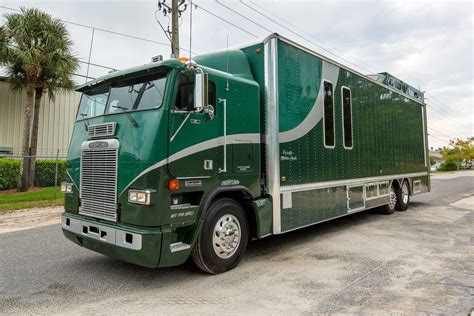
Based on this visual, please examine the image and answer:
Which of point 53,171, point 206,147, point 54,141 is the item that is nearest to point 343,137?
point 206,147

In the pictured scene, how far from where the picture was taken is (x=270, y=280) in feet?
14.6

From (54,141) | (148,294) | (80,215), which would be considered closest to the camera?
(148,294)

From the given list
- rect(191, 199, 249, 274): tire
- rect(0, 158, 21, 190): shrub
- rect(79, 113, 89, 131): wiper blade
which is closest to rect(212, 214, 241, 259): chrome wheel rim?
rect(191, 199, 249, 274): tire

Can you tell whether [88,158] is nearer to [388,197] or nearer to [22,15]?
[388,197]

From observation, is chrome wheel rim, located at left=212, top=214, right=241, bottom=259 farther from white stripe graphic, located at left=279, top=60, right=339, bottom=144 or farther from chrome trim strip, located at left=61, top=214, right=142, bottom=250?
white stripe graphic, located at left=279, top=60, right=339, bottom=144

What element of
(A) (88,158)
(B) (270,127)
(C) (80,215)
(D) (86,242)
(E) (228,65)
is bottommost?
(D) (86,242)

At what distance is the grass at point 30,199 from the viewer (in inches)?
440

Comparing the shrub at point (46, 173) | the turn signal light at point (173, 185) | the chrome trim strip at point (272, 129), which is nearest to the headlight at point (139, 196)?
the turn signal light at point (173, 185)

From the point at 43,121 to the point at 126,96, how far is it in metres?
16.7

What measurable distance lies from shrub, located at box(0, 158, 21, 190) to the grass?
0.61m

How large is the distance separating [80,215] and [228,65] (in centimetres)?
317

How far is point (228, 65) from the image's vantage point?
5.57 metres

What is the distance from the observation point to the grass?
11180mm

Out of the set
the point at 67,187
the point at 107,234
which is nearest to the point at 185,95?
the point at 107,234
